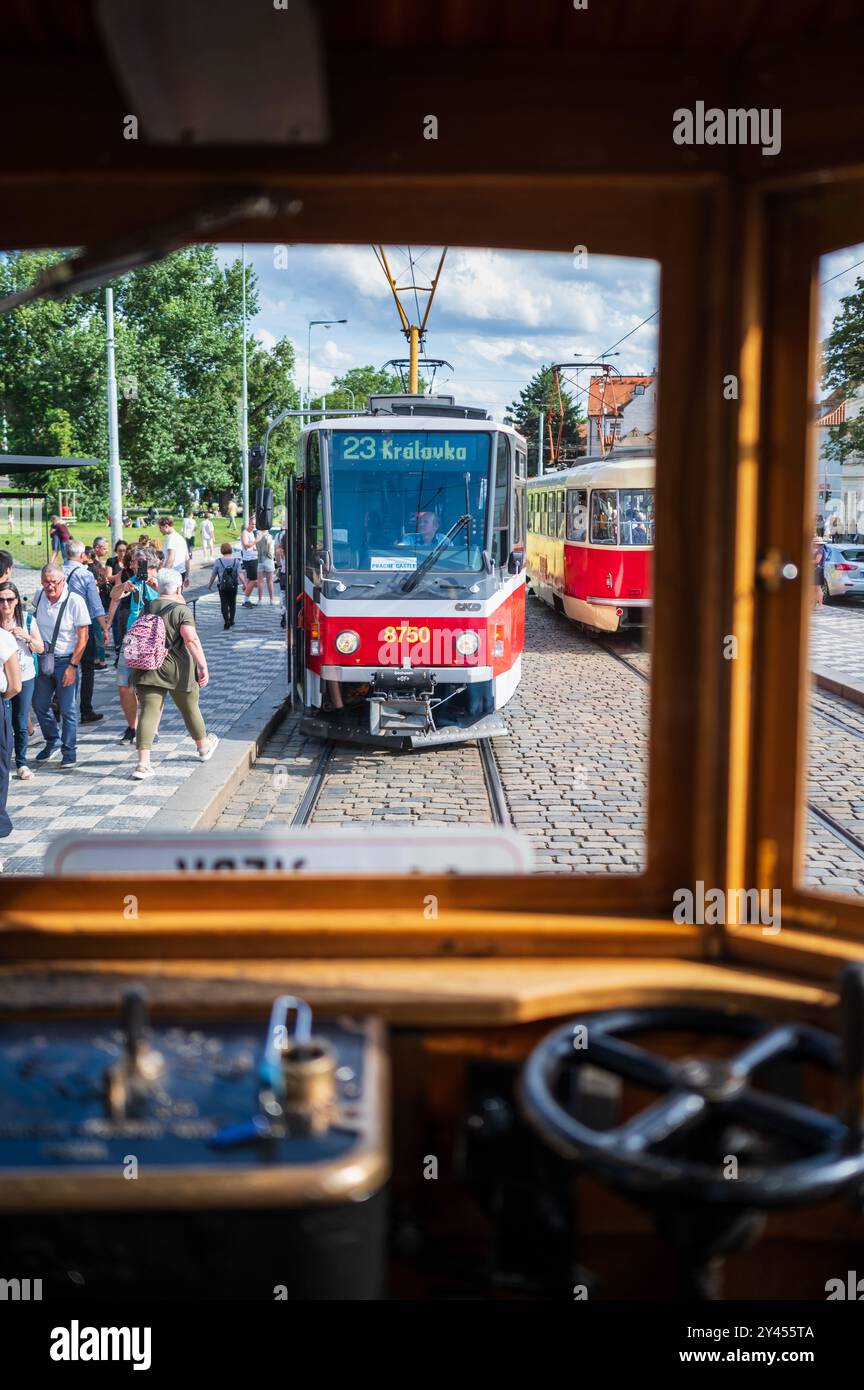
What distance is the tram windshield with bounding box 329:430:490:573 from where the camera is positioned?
424 inches

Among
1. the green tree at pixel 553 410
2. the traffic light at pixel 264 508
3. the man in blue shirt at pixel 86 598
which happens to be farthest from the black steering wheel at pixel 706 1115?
the green tree at pixel 553 410

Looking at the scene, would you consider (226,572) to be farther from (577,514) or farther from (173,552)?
(173,552)

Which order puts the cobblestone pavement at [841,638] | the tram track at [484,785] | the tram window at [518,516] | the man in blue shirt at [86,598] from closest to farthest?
the tram track at [484,785] < the man in blue shirt at [86,598] < the tram window at [518,516] < the cobblestone pavement at [841,638]

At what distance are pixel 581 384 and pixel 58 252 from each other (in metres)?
19.0

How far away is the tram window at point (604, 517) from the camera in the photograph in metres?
17.9

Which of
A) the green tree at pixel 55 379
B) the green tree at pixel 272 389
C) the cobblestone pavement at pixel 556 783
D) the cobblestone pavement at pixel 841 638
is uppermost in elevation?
the green tree at pixel 272 389

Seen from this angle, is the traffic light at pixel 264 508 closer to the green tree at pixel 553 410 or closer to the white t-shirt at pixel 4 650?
the white t-shirt at pixel 4 650

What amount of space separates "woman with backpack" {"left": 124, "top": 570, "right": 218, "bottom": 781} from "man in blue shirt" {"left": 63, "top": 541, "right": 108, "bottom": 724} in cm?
100

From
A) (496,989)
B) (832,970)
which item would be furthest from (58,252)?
(832,970)

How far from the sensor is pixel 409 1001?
2.46 metres

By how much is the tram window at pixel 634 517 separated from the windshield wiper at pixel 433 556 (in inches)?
289

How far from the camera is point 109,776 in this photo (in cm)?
975
